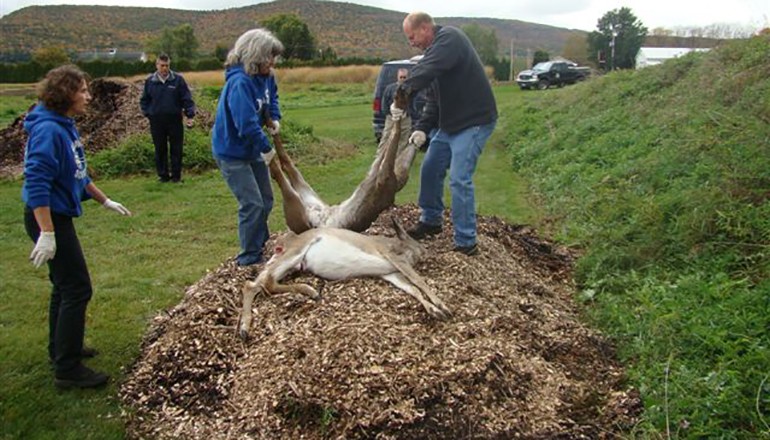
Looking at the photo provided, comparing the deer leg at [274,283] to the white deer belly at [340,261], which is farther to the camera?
the white deer belly at [340,261]

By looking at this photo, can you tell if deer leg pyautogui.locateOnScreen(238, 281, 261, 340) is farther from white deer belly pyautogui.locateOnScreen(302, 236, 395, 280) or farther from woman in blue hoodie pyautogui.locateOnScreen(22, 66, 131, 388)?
woman in blue hoodie pyautogui.locateOnScreen(22, 66, 131, 388)

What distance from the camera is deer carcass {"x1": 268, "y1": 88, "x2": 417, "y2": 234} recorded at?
193 inches

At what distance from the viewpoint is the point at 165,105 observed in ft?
31.7

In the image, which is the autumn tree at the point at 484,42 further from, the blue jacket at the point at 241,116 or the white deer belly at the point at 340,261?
the white deer belly at the point at 340,261

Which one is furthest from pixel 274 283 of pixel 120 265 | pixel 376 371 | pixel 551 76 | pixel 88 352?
pixel 551 76

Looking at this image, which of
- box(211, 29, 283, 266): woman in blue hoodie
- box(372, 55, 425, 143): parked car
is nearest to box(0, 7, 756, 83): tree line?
box(372, 55, 425, 143): parked car

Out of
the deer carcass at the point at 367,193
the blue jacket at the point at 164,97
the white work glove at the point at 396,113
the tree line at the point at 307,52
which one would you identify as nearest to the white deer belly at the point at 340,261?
the deer carcass at the point at 367,193

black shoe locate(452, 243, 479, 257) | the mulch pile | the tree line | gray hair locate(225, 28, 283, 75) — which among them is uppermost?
the tree line

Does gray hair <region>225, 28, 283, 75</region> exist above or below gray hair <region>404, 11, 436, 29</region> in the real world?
below

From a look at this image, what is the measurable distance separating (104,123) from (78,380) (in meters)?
9.87

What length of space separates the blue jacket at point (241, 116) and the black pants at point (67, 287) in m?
1.39

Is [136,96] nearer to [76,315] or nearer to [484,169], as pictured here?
[484,169]

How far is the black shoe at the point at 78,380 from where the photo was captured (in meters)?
3.88

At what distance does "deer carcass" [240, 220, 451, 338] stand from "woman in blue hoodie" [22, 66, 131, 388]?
3.25ft
